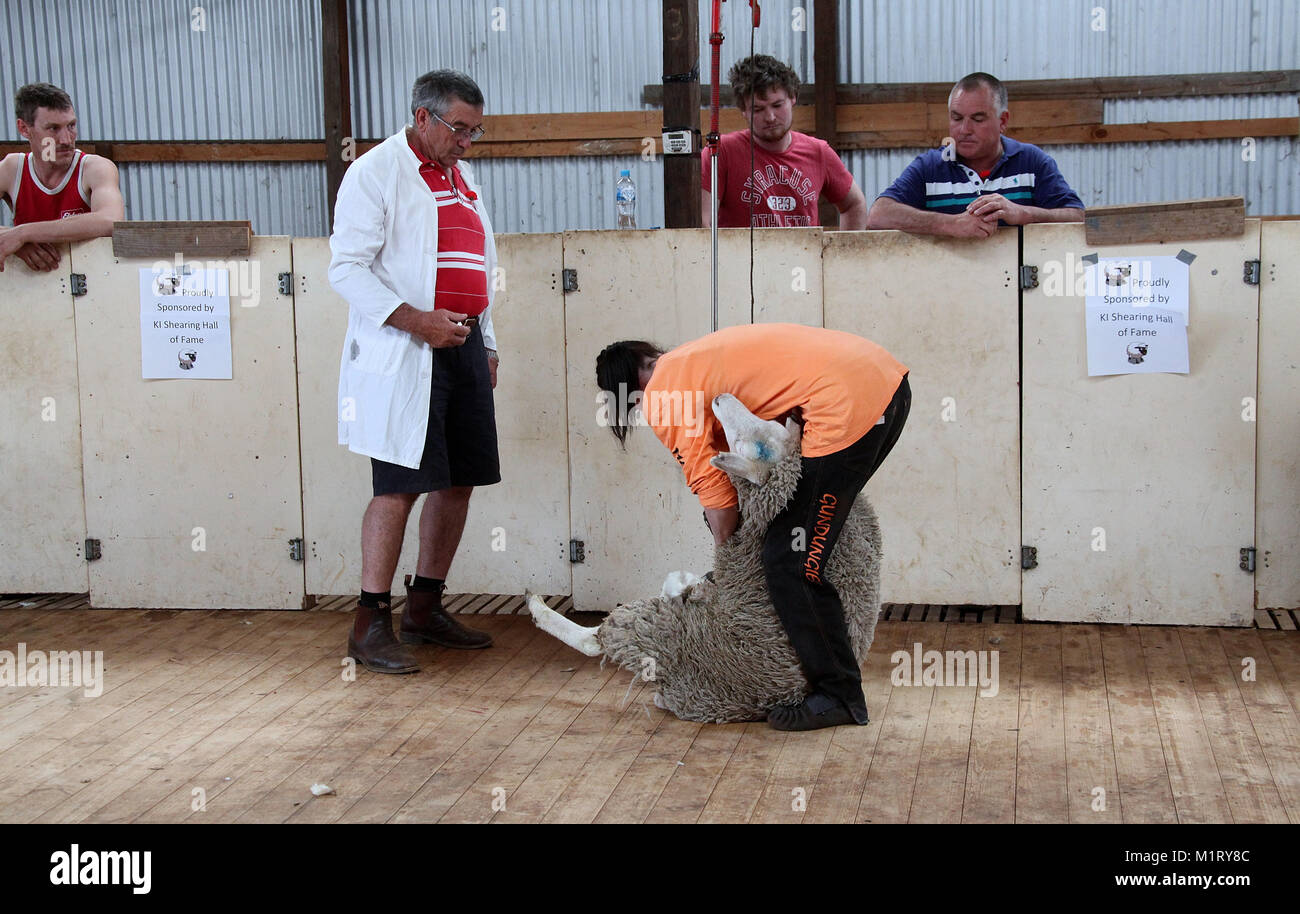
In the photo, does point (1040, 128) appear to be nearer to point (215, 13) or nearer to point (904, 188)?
point (904, 188)

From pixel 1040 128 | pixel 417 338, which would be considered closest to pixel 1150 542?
pixel 417 338

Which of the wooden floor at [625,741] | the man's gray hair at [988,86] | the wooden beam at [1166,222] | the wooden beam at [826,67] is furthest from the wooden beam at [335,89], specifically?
the wooden beam at [1166,222]

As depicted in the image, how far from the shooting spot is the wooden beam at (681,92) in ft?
14.2

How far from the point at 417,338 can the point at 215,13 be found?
21.2 ft

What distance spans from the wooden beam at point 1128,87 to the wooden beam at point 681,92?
3.35m

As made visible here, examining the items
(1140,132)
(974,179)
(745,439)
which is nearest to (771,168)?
(974,179)

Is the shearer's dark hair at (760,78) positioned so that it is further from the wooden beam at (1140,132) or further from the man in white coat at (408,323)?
the wooden beam at (1140,132)

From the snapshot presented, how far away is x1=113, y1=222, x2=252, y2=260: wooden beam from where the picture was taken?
4.29m

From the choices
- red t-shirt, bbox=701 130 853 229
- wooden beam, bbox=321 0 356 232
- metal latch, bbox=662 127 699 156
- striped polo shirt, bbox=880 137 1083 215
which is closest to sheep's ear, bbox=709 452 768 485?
striped polo shirt, bbox=880 137 1083 215

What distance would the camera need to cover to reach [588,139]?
8.38 meters

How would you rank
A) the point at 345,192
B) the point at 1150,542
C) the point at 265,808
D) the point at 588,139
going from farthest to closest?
the point at 588,139 → the point at 1150,542 → the point at 345,192 → the point at 265,808

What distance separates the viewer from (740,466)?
9.60 ft

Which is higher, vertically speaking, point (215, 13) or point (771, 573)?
point (215, 13)

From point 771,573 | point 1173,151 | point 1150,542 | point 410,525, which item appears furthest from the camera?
point 1173,151
